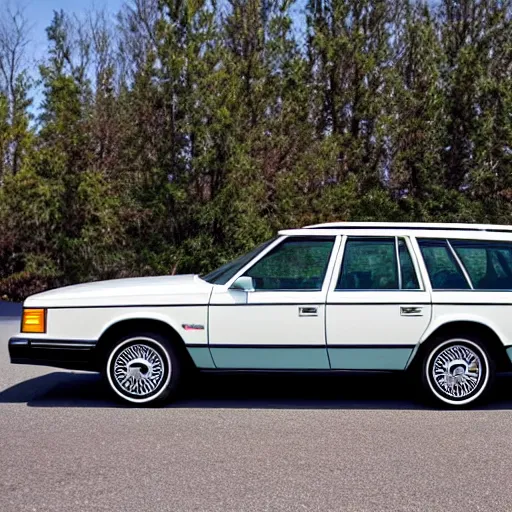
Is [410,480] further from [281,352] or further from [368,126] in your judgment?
[368,126]

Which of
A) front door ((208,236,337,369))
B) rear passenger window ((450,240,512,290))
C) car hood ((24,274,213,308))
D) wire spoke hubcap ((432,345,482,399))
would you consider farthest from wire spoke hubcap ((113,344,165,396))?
→ rear passenger window ((450,240,512,290))

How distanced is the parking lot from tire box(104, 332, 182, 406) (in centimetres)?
15

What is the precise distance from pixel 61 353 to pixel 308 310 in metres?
2.16

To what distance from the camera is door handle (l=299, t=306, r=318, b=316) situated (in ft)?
20.7

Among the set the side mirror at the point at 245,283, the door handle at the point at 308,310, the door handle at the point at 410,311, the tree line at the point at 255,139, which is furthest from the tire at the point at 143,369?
the tree line at the point at 255,139

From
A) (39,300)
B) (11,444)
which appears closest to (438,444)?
(11,444)

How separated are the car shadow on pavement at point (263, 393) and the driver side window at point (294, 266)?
0.80 metres

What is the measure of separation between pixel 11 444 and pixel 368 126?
44.7 feet

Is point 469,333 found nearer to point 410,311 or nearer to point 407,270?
point 410,311

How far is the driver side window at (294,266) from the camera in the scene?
6.46 meters

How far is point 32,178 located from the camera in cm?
1565

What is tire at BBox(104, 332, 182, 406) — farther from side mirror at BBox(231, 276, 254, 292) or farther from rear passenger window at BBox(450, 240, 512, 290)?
rear passenger window at BBox(450, 240, 512, 290)

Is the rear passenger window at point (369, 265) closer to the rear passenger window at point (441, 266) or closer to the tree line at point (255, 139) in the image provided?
the rear passenger window at point (441, 266)

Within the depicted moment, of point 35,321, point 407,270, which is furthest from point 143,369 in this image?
point 407,270
